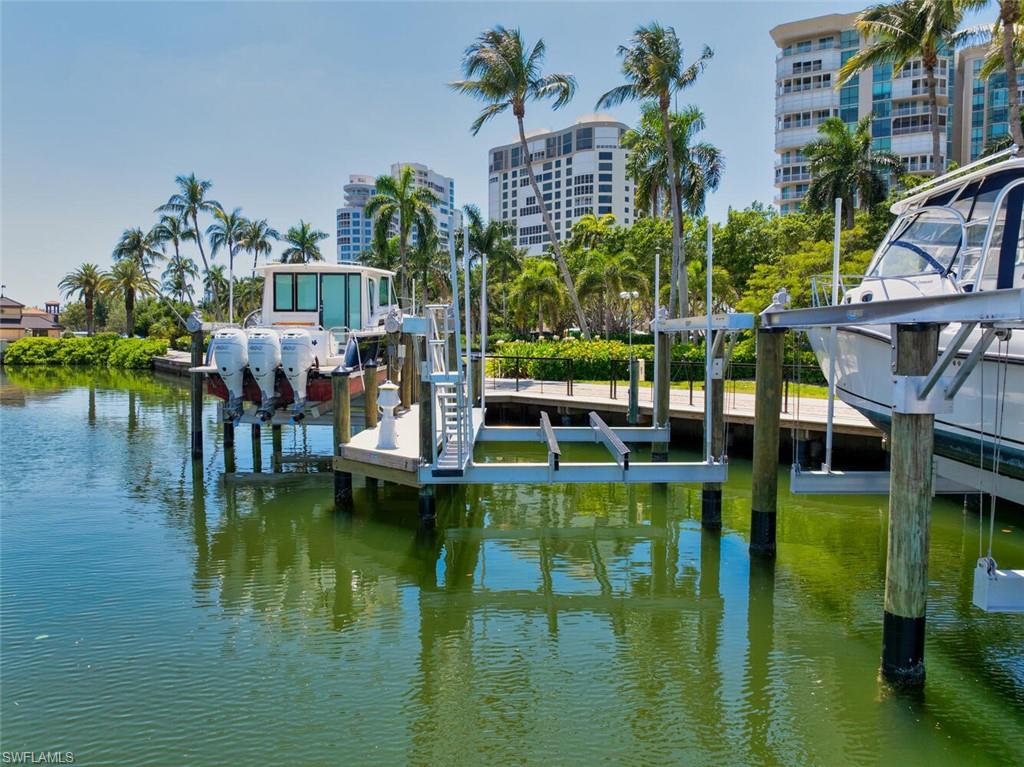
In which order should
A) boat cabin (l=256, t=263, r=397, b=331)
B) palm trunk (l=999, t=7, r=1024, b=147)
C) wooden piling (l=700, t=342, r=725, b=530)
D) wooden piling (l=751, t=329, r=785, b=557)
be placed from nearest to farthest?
wooden piling (l=751, t=329, r=785, b=557), wooden piling (l=700, t=342, r=725, b=530), boat cabin (l=256, t=263, r=397, b=331), palm trunk (l=999, t=7, r=1024, b=147)

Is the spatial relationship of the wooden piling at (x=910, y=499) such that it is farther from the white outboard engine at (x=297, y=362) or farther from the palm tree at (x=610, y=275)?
the palm tree at (x=610, y=275)

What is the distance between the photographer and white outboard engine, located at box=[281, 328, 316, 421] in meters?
14.5

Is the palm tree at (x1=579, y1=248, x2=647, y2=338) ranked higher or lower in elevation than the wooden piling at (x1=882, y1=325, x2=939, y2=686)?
higher

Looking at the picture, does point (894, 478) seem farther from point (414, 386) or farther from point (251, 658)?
point (414, 386)

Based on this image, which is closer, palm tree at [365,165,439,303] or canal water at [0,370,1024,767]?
canal water at [0,370,1024,767]

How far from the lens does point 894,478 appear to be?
6363mm

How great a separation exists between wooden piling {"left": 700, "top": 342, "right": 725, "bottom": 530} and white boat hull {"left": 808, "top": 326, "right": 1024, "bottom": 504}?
152 cm

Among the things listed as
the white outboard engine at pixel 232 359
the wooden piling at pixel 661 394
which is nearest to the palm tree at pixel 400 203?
the white outboard engine at pixel 232 359

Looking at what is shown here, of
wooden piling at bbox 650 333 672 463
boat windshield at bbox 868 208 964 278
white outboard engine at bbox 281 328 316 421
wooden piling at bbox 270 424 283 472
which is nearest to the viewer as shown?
boat windshield at bbox 868 208 964 278

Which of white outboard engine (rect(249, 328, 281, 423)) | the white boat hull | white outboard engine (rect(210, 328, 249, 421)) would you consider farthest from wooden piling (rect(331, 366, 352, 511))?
the white boat hull

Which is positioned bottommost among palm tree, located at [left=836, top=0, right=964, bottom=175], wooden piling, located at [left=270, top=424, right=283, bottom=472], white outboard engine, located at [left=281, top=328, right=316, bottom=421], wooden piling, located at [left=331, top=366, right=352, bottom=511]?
wooden piling, located at [left=270, top=424, right=283, bottom=472]

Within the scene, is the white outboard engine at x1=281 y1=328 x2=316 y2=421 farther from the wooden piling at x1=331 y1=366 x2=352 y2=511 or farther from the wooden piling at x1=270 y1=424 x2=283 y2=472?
the wooden piling at x1=270 y1=424 x2=283 y2=472

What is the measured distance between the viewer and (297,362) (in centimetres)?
1452

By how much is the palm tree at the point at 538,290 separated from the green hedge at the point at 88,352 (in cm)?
2629
